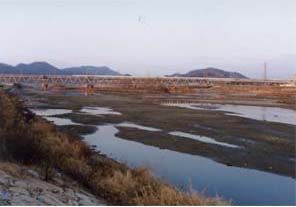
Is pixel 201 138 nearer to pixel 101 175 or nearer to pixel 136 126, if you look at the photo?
pixel 136 126

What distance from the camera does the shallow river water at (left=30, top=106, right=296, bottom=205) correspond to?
15523mm

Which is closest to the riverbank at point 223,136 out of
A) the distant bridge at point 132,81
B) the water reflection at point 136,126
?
the water reflection at point 136,126

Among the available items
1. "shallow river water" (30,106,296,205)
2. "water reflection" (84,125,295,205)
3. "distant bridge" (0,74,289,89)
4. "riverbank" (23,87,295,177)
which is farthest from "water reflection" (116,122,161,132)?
"distant bridge" (0,74,289,89)

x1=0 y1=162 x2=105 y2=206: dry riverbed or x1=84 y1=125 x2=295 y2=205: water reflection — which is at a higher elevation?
x1=0 y1=162 x2=105 y2=206: dry riverbed

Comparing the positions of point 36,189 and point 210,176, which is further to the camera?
point 210,176

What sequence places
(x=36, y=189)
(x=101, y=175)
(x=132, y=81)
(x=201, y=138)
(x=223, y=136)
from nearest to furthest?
(x=36, y=189), (x=101, y=175), (x=201, y=138), (x=223, y=136), (x=132, y=81)

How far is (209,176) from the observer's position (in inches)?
727

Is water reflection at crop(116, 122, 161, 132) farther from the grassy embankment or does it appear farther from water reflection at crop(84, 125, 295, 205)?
the grassy embankment

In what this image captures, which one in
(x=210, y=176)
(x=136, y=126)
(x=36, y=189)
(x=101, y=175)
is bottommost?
(x=136, y=126)

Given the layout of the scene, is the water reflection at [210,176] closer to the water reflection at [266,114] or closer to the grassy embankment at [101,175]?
the grassy embankment at [101,175]

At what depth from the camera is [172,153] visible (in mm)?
23750

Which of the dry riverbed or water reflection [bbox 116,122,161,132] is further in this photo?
water reflection [bbox 116,122,161,132]

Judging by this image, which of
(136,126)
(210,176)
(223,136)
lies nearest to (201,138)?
(223,136)

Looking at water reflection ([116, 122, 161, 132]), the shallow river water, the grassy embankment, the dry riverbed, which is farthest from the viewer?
water reflection ([116, 122, 161, 132])
